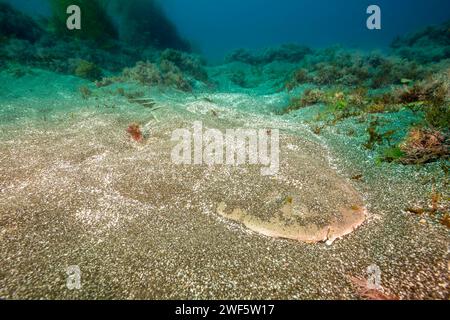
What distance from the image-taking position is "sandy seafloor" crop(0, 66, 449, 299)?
2.86 m

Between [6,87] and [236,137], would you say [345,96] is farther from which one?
[6,87]

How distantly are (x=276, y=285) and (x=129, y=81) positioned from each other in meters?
12.4

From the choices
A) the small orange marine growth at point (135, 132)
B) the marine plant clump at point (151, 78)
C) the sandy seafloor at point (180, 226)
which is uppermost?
the marine plant clump at point (151, 78)

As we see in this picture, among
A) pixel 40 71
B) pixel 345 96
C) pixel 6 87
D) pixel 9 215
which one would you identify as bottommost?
pixel 9 215

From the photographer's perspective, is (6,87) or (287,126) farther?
(6,87)

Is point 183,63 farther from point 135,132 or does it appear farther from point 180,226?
point 180,226

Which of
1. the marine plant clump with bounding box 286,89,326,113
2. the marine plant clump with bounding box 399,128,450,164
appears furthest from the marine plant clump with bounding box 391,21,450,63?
the marine plant clump with bounding box 399,128,450,164

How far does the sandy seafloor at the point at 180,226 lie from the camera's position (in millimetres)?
2855

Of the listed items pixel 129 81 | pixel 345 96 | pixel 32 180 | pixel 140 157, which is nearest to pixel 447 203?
pixel 140 157

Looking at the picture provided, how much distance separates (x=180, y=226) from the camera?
3.78m

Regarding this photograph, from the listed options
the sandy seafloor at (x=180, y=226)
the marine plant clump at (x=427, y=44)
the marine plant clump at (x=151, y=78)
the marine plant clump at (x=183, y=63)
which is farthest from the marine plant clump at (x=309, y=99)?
the marine plant clump at (x=427, y=44)

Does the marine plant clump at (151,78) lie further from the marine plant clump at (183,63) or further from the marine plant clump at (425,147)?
the marine plant clump at (425,147)

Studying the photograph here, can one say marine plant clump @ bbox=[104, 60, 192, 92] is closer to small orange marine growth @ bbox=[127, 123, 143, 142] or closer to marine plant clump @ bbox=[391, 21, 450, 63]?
small orange marine growth @ bbox=[127, 123, 143, 142]

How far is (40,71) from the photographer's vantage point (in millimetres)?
13062
